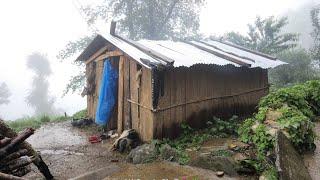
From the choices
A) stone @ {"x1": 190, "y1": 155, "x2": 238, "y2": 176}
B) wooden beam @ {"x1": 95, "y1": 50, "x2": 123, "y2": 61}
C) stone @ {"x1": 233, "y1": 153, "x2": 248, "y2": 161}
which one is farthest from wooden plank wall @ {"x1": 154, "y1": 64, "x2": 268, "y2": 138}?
stone @ {"x1": 233, "y1": 153, "x2": 248, "y2": 161}

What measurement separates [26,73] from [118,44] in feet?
208

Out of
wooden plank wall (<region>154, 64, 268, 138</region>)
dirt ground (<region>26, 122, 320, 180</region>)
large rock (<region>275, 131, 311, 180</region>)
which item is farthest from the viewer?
wooden plank wall (<region>154, 64, 268, 138</region>)

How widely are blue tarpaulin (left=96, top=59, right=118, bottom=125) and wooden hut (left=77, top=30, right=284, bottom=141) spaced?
0.26 meters

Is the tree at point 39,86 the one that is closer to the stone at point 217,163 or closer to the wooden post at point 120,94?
the wooden post at point 120,94

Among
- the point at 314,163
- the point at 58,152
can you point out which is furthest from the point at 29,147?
the point at 314,163

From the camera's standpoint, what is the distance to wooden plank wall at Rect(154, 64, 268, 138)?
9.38 metres

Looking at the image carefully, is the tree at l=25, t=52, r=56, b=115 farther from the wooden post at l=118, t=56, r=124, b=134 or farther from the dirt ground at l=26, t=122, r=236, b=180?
the wooden post at l=118, t=56, r=124, b=134

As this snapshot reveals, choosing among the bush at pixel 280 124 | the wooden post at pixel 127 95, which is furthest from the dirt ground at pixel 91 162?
the wooden post at pixel 127 95

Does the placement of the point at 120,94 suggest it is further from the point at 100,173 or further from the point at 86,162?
the point at 100,173

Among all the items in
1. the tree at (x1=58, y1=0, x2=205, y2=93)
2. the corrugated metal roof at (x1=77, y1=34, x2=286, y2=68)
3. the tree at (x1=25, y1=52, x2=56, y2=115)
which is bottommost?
the tree at (x1=25, y1=52, x2=56, y2=115)

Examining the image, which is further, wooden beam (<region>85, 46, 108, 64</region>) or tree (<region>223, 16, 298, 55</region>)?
tree (<region>223, 16, 298, 55</region>)

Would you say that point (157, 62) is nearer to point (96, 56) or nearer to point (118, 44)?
point (118, 44)

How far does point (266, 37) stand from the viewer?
2264 centimetres

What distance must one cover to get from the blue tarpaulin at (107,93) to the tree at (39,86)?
34387 mm
